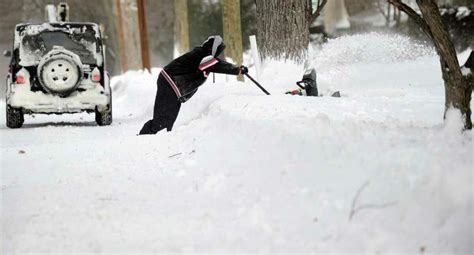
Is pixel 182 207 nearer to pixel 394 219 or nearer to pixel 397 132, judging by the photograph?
pixel 394 219

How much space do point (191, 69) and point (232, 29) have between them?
9212mm

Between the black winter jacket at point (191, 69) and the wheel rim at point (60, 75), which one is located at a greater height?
the black winter jacket at point (191, 69)

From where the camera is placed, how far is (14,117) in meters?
11.1

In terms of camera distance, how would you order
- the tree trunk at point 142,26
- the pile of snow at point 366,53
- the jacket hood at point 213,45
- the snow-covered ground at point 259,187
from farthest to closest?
the tree trunk at point 142,26
the pile of snow at point 366,53
the jacket hood at point 213,45
the snow-covered ground at point 259,187

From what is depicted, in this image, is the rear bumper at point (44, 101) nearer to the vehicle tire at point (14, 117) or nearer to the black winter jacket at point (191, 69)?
the vehicle tire at point (14, 117)

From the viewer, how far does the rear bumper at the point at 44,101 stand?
10.9m

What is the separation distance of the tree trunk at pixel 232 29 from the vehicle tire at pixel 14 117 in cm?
745

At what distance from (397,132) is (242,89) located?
19.1ft

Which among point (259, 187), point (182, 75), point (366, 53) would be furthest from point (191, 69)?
point (366, 53)

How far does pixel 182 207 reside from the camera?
4.52 metres

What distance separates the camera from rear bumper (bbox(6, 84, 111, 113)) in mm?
10852

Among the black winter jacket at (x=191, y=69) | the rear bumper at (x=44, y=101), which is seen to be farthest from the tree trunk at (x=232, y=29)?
the black winter jacket at (x=191, y=69)

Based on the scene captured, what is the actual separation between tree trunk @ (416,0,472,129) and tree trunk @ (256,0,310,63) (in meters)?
5.37

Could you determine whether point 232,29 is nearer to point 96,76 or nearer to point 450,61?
point 96,76
